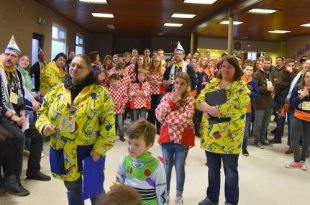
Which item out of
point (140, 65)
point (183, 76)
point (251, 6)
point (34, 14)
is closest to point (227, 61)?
point (183, 76)

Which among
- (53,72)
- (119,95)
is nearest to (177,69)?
(119,95)

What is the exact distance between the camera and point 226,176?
11.3ft

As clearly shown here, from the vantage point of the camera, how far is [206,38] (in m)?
19.6

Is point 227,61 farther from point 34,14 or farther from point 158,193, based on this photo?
point 34,14

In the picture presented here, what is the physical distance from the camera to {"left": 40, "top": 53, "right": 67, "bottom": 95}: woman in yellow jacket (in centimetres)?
599

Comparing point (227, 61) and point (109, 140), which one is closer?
point (109, 140)

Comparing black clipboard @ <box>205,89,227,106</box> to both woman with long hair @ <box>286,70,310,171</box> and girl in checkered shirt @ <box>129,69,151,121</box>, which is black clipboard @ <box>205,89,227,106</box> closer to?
woman with long hair @ <box>286,70,310,171</box>

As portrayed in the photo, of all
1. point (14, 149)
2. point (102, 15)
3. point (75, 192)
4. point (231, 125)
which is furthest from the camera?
point (102, 15)

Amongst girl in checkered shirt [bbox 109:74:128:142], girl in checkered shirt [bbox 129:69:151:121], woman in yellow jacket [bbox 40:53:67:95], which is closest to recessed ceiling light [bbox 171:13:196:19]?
girl in checkered shirt [bbox 129:69:151:121]

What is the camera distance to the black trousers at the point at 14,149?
3873mm

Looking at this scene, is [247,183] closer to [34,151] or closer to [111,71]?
[34,151]

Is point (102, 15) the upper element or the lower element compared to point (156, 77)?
upper

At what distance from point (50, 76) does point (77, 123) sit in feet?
12.0

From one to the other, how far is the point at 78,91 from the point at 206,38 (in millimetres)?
17506
